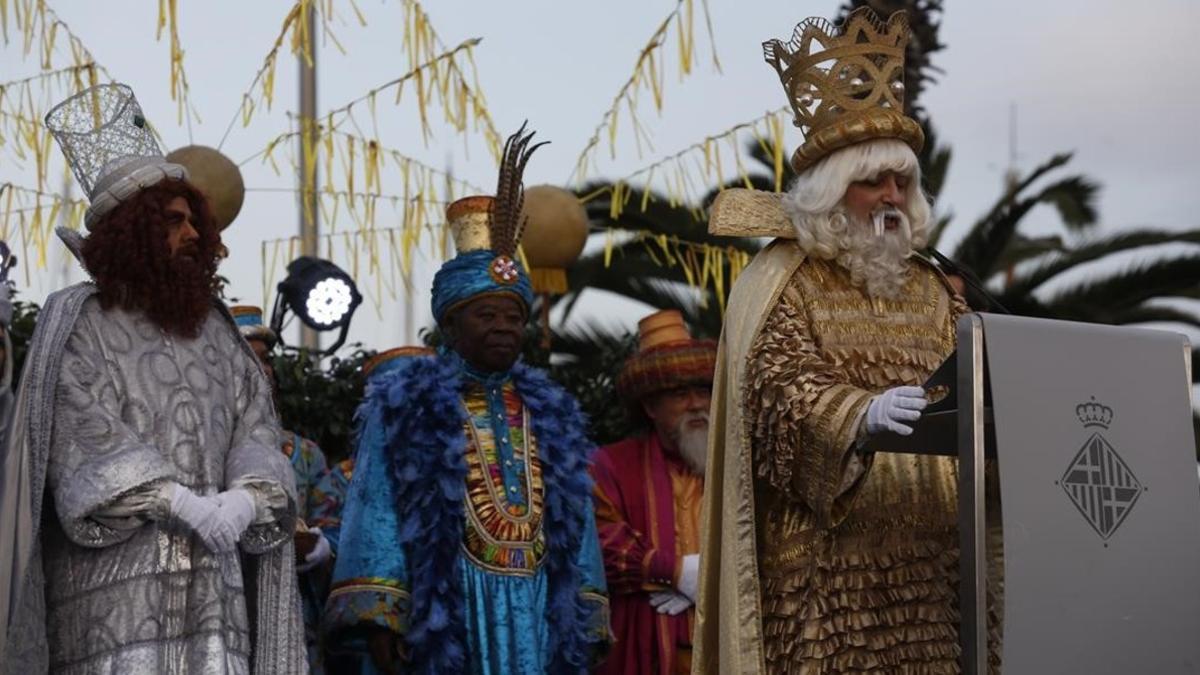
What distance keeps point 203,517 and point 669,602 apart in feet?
8.39

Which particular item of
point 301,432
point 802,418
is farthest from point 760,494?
point 301,432

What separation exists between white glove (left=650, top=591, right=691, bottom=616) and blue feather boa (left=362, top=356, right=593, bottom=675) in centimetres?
65

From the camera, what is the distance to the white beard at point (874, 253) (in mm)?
6512

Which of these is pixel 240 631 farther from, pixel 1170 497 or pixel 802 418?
pixel 1170 497

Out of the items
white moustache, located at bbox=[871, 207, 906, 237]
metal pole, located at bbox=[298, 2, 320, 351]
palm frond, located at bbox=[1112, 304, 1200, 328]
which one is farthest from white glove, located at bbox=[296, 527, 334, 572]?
palm frond, located at bbox=[1112, 304, 1200, 328]

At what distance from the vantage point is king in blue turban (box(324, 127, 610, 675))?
7492mm

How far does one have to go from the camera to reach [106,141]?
276 inches

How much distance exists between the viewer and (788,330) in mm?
6336

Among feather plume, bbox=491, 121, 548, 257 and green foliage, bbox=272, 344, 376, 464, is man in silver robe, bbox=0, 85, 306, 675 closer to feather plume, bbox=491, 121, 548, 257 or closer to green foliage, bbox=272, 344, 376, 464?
feather plume, bbox=491, 121, 548, 257

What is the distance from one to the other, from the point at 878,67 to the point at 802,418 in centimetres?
126

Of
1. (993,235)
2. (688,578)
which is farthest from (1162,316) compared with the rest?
(688,578)

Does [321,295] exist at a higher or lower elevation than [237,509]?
higher

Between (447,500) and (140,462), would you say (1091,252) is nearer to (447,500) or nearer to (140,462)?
(447,500)

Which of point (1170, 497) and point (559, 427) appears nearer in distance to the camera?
point (1170, 497)
